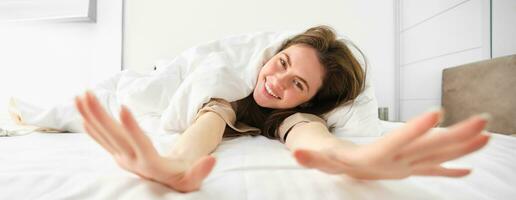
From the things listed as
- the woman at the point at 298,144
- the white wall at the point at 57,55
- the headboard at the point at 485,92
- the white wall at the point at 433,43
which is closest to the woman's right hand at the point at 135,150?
the woman at the point at 298,144

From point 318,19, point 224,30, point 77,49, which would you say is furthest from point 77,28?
point 318,19

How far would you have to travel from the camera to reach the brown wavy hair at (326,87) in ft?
3.05

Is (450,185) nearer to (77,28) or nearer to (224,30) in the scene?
(224,30)

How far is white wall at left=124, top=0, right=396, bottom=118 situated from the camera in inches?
84.0

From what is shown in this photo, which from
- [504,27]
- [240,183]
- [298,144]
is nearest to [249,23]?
[504,27]

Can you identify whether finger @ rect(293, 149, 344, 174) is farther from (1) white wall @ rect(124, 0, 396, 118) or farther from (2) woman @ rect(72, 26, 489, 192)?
(1) white wall @ rect(124, 0, 396, 118)

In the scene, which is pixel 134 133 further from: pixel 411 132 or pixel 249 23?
pixel 249 23

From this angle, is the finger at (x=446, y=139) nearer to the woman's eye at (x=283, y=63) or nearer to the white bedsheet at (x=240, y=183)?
the white bedsheet at (x=240, y=183)

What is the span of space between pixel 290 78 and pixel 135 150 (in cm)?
56

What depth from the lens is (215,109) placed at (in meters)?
0.71

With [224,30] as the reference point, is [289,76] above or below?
below

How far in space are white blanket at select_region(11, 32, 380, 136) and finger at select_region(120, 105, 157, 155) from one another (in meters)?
0.45

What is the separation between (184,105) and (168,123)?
70 mm

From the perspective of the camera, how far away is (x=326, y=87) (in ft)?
3.16
